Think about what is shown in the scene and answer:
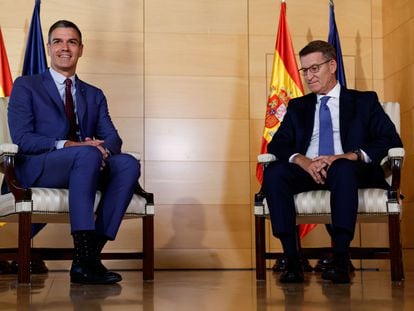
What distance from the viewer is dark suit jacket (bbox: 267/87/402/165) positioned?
3887mm

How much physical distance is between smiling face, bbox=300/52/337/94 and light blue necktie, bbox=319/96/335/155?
0.07 metres

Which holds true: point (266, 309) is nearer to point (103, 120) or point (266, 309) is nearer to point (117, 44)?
point (103, 120)

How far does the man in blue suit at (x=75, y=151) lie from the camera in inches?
138

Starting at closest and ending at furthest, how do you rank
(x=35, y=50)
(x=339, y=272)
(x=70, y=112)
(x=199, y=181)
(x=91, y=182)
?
(x=339, y=272) → (x=91, y=182) → (x=70, y=112) → (x=35, y=50) → (x=199, y=181)

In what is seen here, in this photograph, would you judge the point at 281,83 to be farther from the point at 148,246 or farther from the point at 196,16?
the point at 148,246

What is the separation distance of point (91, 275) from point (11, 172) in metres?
0.68

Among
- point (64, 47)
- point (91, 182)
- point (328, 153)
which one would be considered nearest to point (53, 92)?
point (64, 47)

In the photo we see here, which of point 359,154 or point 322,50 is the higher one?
point 322,50

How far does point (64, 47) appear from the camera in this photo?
4.09m

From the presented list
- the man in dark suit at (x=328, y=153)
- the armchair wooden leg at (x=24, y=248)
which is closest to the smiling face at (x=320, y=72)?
the man in dark suit at (x=328, y=153)

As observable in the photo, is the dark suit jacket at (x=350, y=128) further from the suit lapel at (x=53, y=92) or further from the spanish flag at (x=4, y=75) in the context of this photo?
the spanish flag at (x=4, y=75)

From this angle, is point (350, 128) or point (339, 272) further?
point (350, 128)

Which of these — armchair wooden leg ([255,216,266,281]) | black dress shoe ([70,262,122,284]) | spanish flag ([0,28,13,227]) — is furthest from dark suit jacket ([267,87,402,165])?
spanish flag ([0,28,13,227])

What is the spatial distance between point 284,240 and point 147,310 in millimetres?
1387
